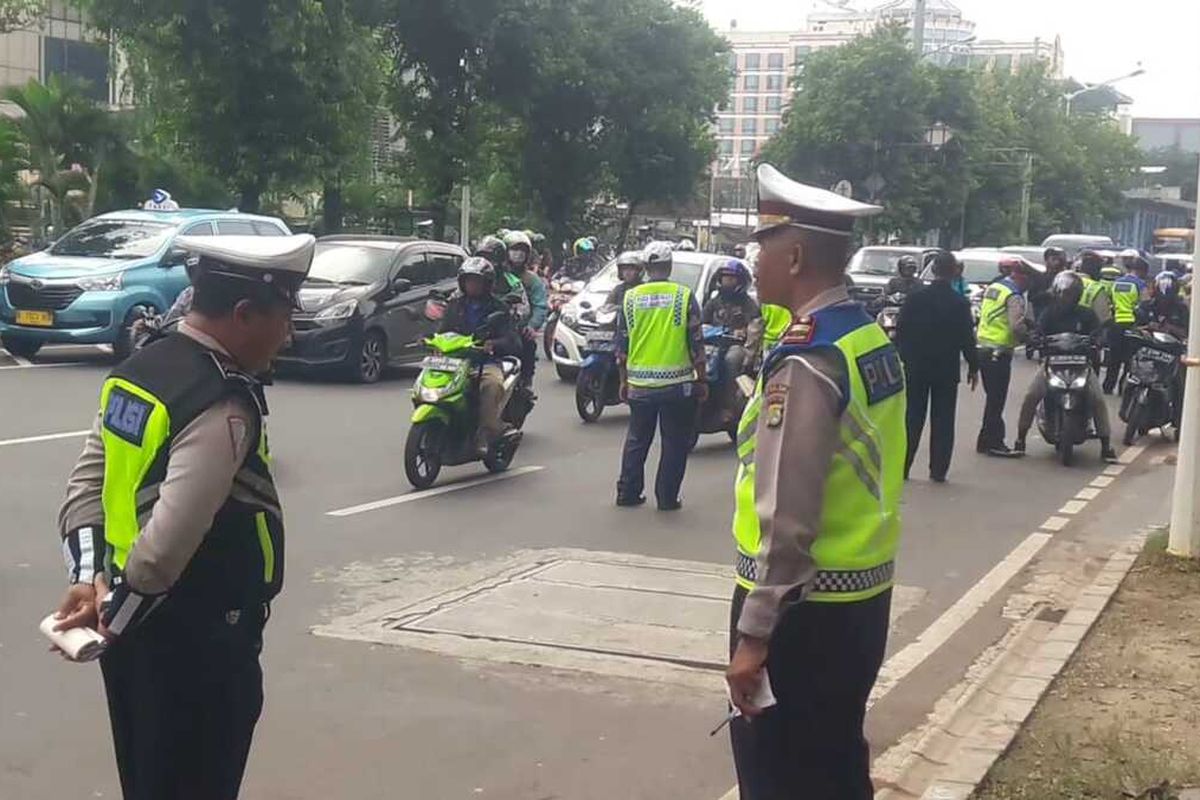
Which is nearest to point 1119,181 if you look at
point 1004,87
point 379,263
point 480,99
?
point 1004,87

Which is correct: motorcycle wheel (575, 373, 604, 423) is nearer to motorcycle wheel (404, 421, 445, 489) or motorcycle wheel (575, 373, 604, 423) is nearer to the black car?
the black car

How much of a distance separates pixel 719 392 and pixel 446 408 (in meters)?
3.33

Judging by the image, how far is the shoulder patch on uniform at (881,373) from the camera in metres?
3.43

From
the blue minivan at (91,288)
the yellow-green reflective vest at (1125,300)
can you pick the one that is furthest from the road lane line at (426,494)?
the yellow-green reflective vest at (1125,300)

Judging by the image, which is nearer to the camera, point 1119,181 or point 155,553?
point 155,553

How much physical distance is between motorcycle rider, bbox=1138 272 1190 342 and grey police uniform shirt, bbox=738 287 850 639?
13.4m

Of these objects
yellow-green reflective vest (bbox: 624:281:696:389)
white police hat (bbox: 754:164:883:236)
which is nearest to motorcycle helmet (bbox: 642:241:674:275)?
yellow-green reflective vest (bbox: 624:281:696:389)

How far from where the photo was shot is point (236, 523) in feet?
10.6

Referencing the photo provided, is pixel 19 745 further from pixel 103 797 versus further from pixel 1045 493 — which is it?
pixel 1045 493

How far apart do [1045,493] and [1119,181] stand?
63.6 m

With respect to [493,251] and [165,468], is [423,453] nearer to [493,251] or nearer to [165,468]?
[493,251]

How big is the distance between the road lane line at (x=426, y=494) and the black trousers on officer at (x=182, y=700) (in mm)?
6840

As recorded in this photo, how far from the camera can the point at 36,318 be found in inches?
699

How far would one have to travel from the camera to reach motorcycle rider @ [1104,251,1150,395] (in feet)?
60.8
